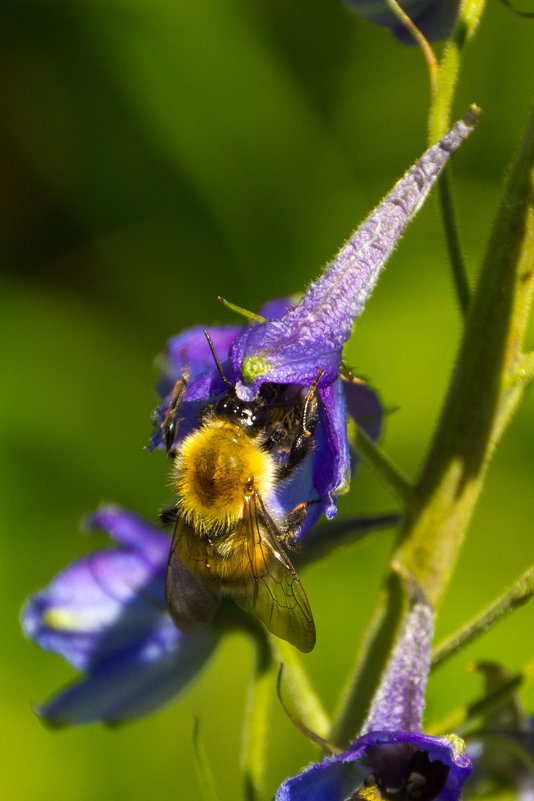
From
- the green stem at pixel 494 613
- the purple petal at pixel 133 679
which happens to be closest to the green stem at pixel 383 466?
the green stem at pixel 494 613

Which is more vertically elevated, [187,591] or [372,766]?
[187,591]

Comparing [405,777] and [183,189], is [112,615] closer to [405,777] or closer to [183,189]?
[405,777]

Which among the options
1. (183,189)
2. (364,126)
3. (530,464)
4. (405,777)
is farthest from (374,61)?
(405,777)

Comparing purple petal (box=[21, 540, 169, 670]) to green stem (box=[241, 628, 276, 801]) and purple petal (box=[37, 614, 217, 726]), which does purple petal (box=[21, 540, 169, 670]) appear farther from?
green stem (box=[241, 628, 276, 801])

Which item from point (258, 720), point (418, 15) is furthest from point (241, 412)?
point (418, 15)

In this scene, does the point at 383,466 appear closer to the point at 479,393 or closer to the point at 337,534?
the point at 479,393
